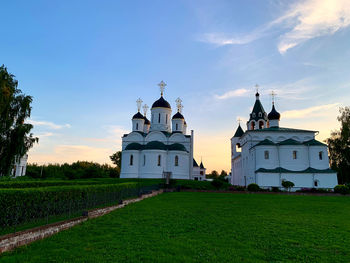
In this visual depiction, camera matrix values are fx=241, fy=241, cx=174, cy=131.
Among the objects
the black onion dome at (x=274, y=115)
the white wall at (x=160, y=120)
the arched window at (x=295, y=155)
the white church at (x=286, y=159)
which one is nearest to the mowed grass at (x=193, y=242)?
the white church at (x=286, y=159)

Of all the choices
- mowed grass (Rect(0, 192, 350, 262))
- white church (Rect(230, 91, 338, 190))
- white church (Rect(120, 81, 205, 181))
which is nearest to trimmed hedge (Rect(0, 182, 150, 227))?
mowed grass (Rect(0, 192, 350, 262))

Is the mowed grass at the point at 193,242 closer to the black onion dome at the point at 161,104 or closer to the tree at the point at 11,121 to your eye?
the tree at the point at 11,121

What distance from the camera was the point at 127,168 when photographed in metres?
38.6

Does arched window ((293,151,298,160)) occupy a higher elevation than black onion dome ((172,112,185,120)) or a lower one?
lower

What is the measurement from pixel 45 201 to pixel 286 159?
32.6m

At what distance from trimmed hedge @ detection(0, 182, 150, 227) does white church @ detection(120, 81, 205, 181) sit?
72.9 feet

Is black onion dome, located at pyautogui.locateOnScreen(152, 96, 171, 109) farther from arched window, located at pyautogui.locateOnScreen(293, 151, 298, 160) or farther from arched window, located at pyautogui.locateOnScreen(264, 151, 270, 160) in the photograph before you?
arched window, located at pyautogui.locateOnScreen(293, 151, 298, 160)

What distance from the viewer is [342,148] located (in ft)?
135

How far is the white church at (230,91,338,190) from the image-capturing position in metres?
32.1

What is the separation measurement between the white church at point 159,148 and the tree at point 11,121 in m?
18.0

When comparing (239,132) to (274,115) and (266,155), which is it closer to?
(274,115)

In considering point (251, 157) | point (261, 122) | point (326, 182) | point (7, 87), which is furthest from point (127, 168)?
point (326, 182)

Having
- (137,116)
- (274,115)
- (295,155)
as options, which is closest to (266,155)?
(295,155)

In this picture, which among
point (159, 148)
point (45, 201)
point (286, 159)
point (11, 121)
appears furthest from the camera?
point (159, 148)
